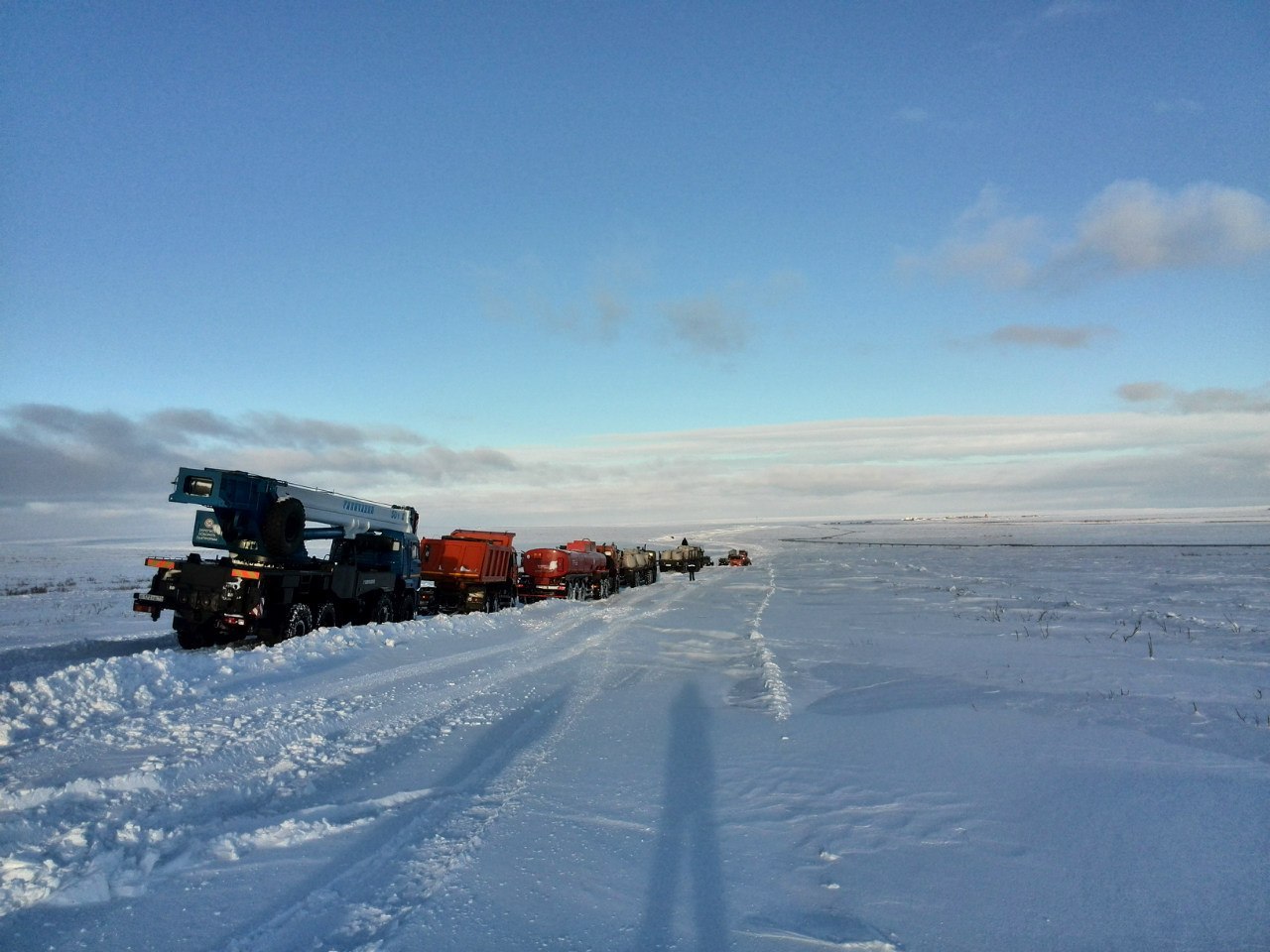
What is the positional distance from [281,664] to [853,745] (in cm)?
867

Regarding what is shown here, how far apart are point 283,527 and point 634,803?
11469 mm

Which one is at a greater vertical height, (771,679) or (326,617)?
(326,617)

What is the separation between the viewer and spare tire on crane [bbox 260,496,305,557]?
48.6 feet

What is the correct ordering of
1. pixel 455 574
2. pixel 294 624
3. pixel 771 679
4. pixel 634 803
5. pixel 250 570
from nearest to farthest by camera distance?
pixel 634 803 < pixel 771 679 < pixel 250 570 < pixel 294 624 < pixel 455 574

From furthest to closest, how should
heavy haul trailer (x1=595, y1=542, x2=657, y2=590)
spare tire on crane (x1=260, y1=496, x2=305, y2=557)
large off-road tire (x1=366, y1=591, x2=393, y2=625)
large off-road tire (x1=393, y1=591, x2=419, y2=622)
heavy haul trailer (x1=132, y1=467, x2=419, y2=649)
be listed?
heavy haul trailer (x1=595, y1=542, x2=657, y2=590)
large off-road tire (x1=393, y1=591, x2=419, y2=622)
large off-road tire (x1=366, y1=591, x2=393, y2=625)
spare tire on crane (x1=260, y1=496, x2=305, y2=557)
heavy haul trailer (x1=132, y1=467, x2=419, y2=649)

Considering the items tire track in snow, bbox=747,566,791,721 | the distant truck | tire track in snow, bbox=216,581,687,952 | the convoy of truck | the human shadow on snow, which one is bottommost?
tire track in snow, bbox=747,566,791,721

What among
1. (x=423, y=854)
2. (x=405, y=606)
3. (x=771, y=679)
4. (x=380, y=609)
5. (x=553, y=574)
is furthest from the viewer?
(x=553, y=574)

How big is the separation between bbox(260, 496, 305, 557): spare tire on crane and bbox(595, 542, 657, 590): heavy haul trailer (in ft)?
65.5

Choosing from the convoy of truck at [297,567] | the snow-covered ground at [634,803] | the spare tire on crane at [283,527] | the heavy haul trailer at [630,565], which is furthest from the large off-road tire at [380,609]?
the heavy haul trailer at [630,565]

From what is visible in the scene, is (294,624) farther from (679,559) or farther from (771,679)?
(679,559)

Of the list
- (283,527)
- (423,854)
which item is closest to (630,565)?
(283,527)

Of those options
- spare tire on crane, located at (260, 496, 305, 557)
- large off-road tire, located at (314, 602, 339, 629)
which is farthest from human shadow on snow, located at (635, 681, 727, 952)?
large off-road tire, located at (314, 602, 339, 629)

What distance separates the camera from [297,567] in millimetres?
15609

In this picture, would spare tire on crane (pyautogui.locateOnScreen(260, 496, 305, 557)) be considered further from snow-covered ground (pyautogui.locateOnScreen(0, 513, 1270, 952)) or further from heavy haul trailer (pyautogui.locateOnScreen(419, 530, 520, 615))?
heavy haul trailer (pyautogui.locateOnScreen(419, 530, 520, 615))
